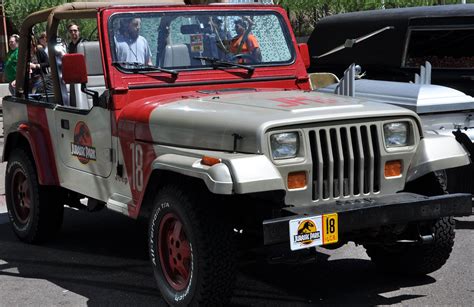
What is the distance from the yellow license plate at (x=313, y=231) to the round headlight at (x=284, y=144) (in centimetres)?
40

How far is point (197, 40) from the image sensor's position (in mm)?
6645

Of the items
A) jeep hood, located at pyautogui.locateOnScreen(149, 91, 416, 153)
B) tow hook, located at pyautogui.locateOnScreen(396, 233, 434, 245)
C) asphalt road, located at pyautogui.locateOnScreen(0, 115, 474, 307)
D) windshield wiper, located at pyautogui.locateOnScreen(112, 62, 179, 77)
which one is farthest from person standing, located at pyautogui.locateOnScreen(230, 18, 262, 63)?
tow hook, located at pyautogui.locateOnScreen(396, 233, 434, 245)

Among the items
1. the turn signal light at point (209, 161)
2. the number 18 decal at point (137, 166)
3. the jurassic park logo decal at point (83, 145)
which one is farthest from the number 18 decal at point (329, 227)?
the jurassic park logo decal at point (83, 145)

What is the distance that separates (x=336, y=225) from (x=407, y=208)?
452mm

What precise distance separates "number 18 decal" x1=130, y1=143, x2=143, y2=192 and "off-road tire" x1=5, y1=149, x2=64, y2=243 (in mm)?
1661

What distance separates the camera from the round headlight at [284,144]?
514 centimetres

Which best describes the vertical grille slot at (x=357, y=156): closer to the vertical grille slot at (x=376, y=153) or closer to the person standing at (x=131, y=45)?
the vertical grille slot at (x=376, y=153)

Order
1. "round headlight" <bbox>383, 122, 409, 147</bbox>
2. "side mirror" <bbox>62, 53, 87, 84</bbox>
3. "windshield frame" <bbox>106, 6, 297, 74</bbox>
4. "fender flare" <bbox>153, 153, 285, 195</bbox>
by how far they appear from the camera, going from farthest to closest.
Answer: "windshield frame" <bbox>106, 6, 297, 74</bbox> → "side mirror" <bbox>62, 53, 87, 84</bbox> → "round headlight" <bbox>383, 122, 409, 147</bbox> → "fender flare" <bbox>153, 153, 285, 195</bbox>

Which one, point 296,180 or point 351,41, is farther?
point 351,41

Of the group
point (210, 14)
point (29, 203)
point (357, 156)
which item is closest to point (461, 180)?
point (210, 14)

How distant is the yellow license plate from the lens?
195 inches

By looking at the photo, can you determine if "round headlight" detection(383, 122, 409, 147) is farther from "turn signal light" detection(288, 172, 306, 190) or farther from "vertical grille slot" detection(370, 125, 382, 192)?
"turn signal light" detection(288, 172, 306, 190)

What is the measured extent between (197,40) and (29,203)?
212 cm

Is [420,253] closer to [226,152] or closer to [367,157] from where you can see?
[367,157]
